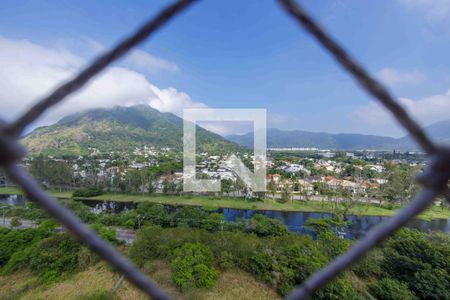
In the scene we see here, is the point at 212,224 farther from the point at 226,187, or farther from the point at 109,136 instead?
the point at 109,136

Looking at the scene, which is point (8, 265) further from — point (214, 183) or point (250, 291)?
point (214, 183)

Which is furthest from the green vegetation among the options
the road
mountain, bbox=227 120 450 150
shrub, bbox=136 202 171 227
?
mountain, bbox=227 120 450 150

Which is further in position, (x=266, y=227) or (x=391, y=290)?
(x=266, y=227)

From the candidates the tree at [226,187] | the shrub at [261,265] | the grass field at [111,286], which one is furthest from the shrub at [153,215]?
the tree at [226,187]

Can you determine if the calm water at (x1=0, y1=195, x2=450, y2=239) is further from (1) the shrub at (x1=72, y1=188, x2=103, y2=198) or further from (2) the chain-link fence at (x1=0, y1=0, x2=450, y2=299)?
(2) the chain-link fence at (x1=0, y1=0, x2=450, y2=299)

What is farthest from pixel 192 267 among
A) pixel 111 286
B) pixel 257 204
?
pixel 257 204

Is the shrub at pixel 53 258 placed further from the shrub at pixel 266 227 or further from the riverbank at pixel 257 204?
the riverbank at pixel 257 204

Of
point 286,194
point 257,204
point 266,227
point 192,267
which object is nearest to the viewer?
point 192,267
